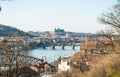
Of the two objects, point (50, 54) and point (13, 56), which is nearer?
point (13, 56)

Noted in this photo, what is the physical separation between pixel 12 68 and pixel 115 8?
4.03m

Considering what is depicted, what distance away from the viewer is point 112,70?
13.6 meters

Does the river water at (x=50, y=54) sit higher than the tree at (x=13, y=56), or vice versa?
the tree at (x=13, y=56)

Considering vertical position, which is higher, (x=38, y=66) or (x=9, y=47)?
(x=9, y=47)

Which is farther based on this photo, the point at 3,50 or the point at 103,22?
the point at 103,22

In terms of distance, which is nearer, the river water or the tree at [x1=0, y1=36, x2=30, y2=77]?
the tree at [x1=0, y1=36, x2=30, y2=77]

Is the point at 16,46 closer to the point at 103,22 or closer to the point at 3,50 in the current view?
the point at 3,50

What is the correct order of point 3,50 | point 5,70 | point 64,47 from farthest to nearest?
point 64,47 → point 5,70 → point 3,50

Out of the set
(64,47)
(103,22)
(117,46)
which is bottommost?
(64,47)

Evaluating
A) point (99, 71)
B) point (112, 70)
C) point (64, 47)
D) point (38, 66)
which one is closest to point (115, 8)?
point (112, 70)

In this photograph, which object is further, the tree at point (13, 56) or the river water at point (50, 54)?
the river water at point (50, 54)

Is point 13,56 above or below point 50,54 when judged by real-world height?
above

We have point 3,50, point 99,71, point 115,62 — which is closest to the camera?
point 3,50

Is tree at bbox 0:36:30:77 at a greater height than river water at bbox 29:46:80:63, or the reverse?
tree at bbox 0:36:30:77
